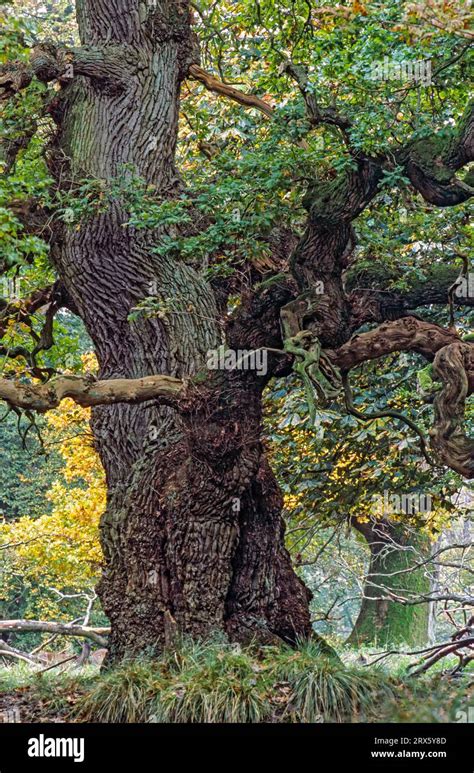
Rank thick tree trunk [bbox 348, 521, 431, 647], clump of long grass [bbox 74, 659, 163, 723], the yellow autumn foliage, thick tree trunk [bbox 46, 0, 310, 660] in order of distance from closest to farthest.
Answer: clump of long grass [bbox 74, 659, 163, 723] < thick tree trunk [bbox 46, 0, 310, 660] < the yellow autumn foliage < thick tree trunk [bbox 348, 521, 431, 647]

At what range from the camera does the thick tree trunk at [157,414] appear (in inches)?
332

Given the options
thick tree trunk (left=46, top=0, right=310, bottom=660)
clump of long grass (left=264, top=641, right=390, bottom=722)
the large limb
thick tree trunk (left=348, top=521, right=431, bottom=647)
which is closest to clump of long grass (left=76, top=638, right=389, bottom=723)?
clump of long grass (left=264, top=641, right=390, bottom=722)

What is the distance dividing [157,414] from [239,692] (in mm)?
3228

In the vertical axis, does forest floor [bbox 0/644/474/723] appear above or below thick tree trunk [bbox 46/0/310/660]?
below

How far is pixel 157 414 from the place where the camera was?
9352 millimetres

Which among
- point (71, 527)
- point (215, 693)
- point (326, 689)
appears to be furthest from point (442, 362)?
point (71, 527)

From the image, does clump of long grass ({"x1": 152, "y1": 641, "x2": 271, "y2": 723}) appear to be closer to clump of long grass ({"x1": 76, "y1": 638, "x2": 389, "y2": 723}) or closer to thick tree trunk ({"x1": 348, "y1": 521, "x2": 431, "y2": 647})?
clump of long grass ({"x1": 76, "y1": 638, "x2": 389, "y2": 723})

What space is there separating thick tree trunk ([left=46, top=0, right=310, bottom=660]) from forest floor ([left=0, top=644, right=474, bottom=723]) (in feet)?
2.57

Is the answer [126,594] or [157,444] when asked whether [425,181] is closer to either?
[157,444]

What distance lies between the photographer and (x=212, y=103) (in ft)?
40.9

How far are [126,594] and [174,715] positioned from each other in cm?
182

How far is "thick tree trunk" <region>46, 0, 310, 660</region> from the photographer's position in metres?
8.42

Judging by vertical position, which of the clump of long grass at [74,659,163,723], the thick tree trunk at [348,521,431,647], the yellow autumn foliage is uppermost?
the yellow autumn foliage

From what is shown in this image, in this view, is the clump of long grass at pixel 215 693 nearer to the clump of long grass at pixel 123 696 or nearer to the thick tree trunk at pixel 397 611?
the clump of long grass at pixel 123 696
